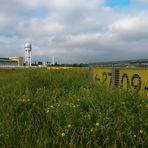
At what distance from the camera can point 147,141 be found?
12.4ft

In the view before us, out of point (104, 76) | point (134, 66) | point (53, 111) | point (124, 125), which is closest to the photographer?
point (124, 125)

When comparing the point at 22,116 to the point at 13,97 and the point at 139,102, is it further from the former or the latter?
the point at 139,102

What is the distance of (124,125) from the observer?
159 inches

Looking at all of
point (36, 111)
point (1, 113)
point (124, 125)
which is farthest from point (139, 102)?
point (1, 113)

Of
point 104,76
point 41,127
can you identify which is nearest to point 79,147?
point 41,127

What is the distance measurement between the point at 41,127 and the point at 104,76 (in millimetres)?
4405

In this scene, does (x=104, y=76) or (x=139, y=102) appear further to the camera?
(x=104, y=76)

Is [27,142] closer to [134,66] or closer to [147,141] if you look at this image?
[147,141]

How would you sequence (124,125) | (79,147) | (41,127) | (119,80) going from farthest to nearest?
(119,80)
(41,127)
(124,125)
(79,147)

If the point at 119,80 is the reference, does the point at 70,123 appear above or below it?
below

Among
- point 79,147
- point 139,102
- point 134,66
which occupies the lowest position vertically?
point 79,147

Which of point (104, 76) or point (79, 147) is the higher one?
point (104, 76)

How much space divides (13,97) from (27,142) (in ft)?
9.15

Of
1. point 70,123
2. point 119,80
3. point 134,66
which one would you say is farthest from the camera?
point 119,80
